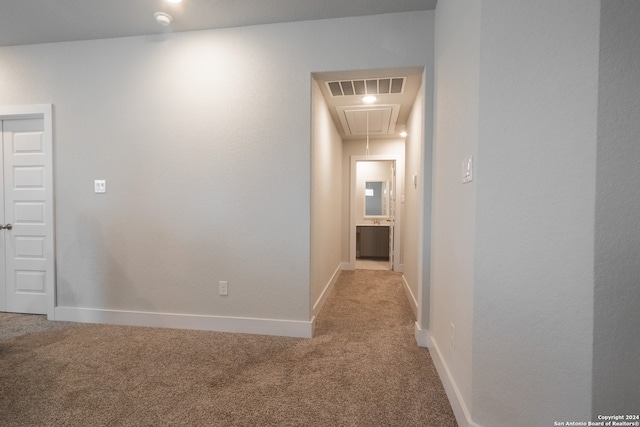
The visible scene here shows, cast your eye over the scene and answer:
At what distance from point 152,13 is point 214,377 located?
2.74 metres

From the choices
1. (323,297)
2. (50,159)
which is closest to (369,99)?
(323,297)

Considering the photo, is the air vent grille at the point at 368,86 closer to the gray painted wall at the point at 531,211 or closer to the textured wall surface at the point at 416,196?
the textured wall surface at the point at 416,196

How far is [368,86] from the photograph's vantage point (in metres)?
2.75

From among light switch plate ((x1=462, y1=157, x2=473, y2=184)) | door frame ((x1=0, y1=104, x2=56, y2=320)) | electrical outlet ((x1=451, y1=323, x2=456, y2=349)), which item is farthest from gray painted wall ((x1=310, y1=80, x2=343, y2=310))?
door frame ((x1=0, y1=104, x2=56, y2=320))

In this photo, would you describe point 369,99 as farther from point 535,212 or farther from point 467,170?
point 535,212

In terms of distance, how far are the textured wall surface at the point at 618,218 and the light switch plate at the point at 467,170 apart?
1.39 feet

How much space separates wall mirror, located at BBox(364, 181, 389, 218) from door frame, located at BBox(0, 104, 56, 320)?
16.8ft

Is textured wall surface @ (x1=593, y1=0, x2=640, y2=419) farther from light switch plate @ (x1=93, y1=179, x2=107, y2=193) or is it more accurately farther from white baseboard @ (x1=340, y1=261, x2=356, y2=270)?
white baseboard @ (x1=340, y1=261, x2=356, y2=270)

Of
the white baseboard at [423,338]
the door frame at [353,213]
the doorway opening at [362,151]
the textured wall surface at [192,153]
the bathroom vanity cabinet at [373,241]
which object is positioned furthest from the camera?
the bathroom vanity cabinet at [373,241]

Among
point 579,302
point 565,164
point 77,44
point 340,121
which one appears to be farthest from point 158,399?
point 340,121

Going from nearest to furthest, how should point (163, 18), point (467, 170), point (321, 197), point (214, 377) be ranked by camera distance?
1. point (467, 170)
2. point (214, 377)
3. point (163, 18)
4. point (321, 197)

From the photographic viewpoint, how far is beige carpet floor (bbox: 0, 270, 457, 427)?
1.44 m

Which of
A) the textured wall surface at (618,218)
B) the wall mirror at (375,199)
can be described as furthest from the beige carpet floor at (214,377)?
the wall mirror at (375,199)

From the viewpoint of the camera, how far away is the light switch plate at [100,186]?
261cm
